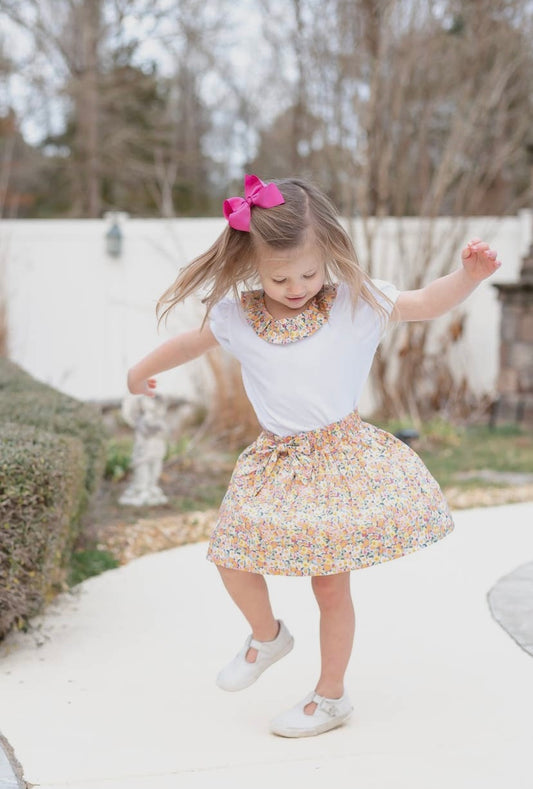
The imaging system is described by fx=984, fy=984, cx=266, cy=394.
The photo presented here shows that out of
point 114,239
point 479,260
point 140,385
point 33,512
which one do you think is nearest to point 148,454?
point 33,512

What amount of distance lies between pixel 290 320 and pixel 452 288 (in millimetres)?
384

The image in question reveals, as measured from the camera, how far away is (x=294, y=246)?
2.20 m

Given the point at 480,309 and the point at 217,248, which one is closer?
the point at 217,248

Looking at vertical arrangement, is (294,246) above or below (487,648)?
above

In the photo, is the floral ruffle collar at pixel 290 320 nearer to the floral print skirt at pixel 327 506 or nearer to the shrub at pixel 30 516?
the floral print skirt at pixel 327 506

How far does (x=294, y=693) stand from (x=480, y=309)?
7.09m

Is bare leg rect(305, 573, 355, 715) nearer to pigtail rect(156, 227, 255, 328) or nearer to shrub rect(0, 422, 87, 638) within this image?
pigtail rect(156, 227, 255, 328)

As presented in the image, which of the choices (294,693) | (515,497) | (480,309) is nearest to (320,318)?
(294,693)

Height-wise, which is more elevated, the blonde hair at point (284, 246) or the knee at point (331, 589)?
the blonde hair at point (284, 246)

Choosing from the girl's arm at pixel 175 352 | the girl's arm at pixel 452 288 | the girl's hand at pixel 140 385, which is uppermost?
the girl's arm at pixel 452 288

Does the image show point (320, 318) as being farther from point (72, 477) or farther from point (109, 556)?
point (109, 556)

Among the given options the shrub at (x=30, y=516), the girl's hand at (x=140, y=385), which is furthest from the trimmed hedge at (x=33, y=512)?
the girl's hand at (x=140, y=385)

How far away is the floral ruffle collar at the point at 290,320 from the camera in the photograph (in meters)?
2.32

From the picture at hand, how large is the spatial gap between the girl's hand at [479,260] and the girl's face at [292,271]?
33 cm
